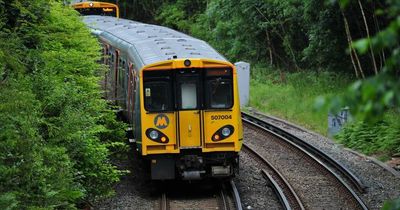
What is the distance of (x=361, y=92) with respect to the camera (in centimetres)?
332

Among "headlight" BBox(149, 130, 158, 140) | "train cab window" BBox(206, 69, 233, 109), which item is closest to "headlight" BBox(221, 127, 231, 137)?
"train cab window" BBox(206, 69, 233, 109)

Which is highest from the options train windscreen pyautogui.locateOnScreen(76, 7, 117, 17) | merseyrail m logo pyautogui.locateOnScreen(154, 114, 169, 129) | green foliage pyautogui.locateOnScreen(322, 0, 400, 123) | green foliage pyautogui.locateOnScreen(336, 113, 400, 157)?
train windscreen pyautogui.locateOnScreen(76, 7, 117, 17)

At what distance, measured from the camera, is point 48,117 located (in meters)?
11.0

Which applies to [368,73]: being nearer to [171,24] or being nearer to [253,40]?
[253,40]

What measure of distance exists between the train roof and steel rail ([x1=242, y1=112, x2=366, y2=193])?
3890mm

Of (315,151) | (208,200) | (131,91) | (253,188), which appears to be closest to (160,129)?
(208,200)

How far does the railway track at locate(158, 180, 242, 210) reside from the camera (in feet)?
40.6

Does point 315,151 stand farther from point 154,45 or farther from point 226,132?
point 154,45

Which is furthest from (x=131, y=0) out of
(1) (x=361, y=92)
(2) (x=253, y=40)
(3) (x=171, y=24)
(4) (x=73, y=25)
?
(1) (x=361, y=92)

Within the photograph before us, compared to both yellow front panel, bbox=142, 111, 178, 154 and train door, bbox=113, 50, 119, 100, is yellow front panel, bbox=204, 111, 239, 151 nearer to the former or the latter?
yellow front panel, bbox=142, 111, 178, 154

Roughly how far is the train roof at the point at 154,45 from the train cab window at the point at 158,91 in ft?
1.00

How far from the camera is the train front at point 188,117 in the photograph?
41.2 ft

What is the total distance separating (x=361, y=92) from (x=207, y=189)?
10.7 m

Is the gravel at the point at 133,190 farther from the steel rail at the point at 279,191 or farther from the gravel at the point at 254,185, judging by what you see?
the steel rail at the point at 279,191
